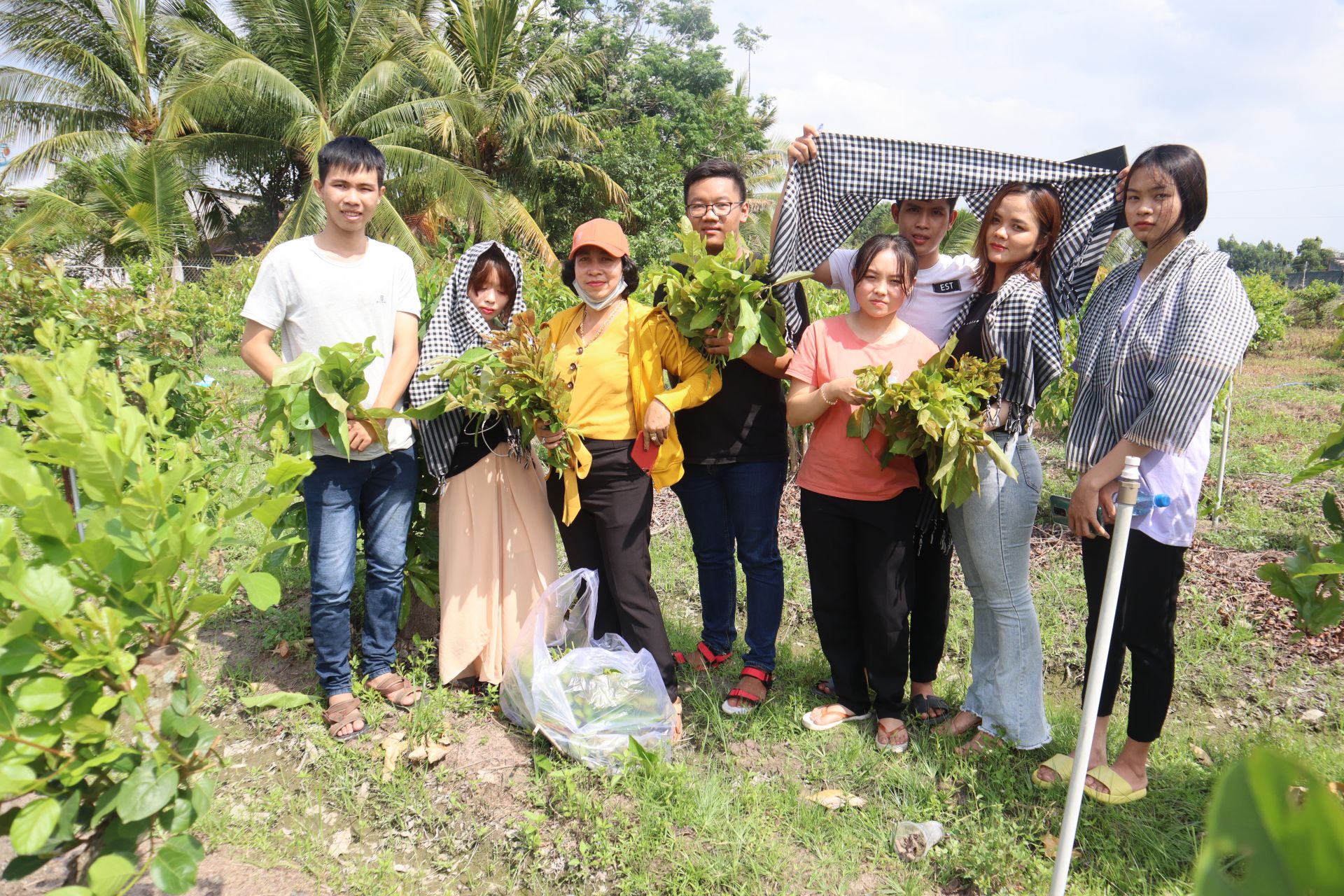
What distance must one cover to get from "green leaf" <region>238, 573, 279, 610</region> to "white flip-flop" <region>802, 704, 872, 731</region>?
6.94ft

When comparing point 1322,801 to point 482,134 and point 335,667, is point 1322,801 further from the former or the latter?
point 482,134

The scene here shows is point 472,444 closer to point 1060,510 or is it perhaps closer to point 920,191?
point 920,191

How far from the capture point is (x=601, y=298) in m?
3.03

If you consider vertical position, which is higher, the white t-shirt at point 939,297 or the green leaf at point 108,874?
the white t-shirt at point 939,297

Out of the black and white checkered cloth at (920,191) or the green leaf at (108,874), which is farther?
the black and white checkered cloth at (920,191)

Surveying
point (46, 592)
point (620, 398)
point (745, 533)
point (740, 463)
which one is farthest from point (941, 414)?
point (46, 592)

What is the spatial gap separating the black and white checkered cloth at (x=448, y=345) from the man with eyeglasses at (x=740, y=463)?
745 mm

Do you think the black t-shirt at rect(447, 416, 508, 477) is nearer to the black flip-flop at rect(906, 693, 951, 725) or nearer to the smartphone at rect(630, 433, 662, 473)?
the smartphone at rect(630, 433, 662, 473)

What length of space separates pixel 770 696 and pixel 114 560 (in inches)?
98.2

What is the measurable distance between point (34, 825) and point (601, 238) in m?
2.26

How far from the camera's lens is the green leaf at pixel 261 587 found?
157cm

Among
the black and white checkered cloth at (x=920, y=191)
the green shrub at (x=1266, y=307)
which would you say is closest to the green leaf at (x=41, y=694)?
the black and white checkered cloth at (x=920, y=191)

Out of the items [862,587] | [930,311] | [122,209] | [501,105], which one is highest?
[501,105]

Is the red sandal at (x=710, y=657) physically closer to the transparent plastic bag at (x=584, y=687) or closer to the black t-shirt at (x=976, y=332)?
the transparent plastic bag at (x=584, y=687)
